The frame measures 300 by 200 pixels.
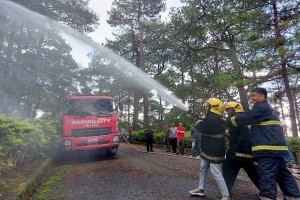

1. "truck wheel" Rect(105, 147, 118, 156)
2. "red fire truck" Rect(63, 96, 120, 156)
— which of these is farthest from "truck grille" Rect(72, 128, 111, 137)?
"truck wheel" Rect(105, 147, 118, 156)

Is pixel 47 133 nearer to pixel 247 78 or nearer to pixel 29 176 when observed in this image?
pixel 29 176

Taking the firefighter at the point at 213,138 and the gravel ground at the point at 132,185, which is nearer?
the firefighter at the point at 213,138

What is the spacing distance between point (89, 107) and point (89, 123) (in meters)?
0.71

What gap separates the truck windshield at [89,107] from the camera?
9742 millimetres

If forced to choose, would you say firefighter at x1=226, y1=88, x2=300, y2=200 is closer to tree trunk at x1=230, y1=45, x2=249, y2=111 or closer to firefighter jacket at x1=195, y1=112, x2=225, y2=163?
firefighter jacket at x1=195, y1=112, x2=225, y2=163

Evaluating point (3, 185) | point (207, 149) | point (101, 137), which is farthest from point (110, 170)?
point (207, 149)

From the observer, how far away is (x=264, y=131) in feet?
12.5

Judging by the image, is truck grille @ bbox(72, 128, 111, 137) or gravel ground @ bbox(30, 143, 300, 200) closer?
gravel ground @ bbox(30, 143, 300, 200)

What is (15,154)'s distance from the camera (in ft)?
22.1

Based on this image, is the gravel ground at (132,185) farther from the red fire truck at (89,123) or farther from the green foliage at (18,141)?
the red fire truck at (89,123)

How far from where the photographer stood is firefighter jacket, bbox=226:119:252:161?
4344 millimetres

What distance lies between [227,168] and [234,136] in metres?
0.62

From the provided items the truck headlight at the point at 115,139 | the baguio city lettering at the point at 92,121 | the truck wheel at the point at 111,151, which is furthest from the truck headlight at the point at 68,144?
the truck wheel at the point at 111,151

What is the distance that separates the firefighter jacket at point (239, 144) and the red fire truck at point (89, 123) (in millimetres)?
6184
